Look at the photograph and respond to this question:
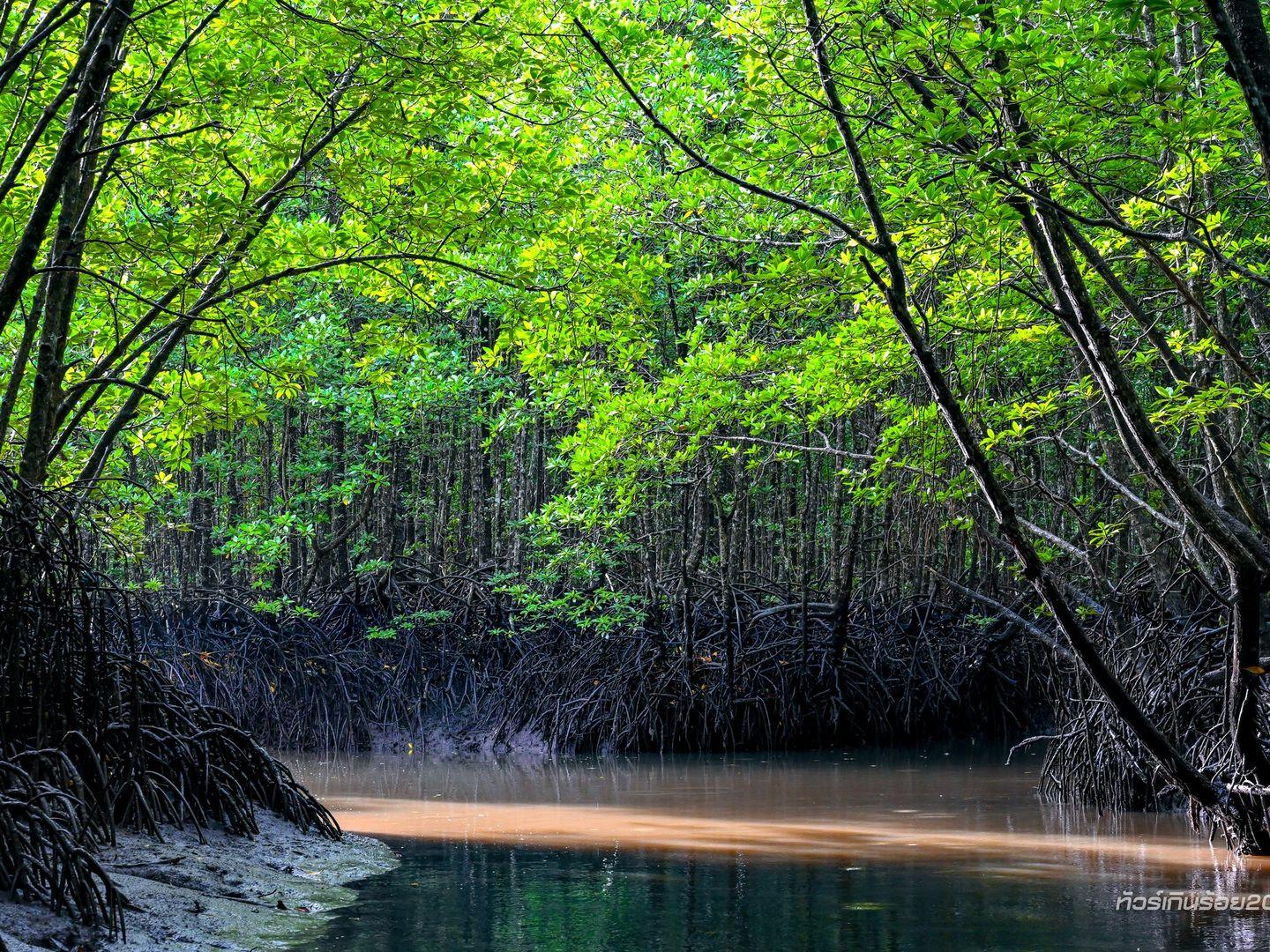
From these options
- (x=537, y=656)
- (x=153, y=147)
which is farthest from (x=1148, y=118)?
(x=537, y=656)

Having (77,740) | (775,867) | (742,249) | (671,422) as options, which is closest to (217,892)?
(77,740)

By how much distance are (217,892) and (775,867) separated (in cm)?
259

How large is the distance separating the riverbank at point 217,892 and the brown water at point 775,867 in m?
0.21

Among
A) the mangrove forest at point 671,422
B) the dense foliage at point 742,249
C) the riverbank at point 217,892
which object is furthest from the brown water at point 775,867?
the dense foliage at point 742,249

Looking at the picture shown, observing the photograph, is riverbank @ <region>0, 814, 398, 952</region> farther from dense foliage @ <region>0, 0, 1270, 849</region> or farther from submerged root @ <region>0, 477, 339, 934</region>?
dense foliage @ <region>0, 0, 1270, 849</region>

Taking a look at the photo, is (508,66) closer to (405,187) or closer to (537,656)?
(405,187)

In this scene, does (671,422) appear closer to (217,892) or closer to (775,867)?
(775,867)

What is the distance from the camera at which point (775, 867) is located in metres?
6.18

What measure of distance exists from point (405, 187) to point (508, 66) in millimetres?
1239

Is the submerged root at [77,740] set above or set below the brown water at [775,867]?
above

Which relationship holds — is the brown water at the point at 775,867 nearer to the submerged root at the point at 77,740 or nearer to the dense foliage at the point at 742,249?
the dense foliage at the point at 742,249

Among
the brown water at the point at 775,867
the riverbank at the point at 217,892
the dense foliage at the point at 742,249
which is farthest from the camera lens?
the dense foliage at the point at 742,249

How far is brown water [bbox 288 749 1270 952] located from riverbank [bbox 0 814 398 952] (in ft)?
0.68

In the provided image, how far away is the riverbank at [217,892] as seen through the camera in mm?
4023
